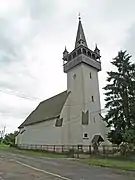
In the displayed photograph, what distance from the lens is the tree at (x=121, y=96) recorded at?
29.2m

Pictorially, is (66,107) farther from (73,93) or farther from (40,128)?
(40,128)

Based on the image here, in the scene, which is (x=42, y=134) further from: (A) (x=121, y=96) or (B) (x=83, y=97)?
(A) (x=121, y=96)

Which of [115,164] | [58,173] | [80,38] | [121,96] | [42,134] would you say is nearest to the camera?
[58,173]

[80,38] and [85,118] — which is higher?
[80,38]

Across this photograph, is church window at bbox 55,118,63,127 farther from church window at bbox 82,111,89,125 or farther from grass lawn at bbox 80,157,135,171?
grass lawn at bbox 80,157,135,171

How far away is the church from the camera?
3594cm

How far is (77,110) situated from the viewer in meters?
37.4

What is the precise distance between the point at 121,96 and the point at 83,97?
7.76 meters

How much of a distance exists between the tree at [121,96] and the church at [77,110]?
5.63m

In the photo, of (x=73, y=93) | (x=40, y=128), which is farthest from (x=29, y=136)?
(x=73, y=93)

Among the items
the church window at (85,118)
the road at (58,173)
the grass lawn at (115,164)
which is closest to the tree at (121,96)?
the church window at (85,118)

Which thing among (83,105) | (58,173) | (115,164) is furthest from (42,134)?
(58,173)

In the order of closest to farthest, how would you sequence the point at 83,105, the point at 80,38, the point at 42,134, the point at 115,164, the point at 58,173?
the point at 58,173, the point at 115,164, the point at 83,105, the point at 42,134, the point at 80,38

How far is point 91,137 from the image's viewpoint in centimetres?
3575
